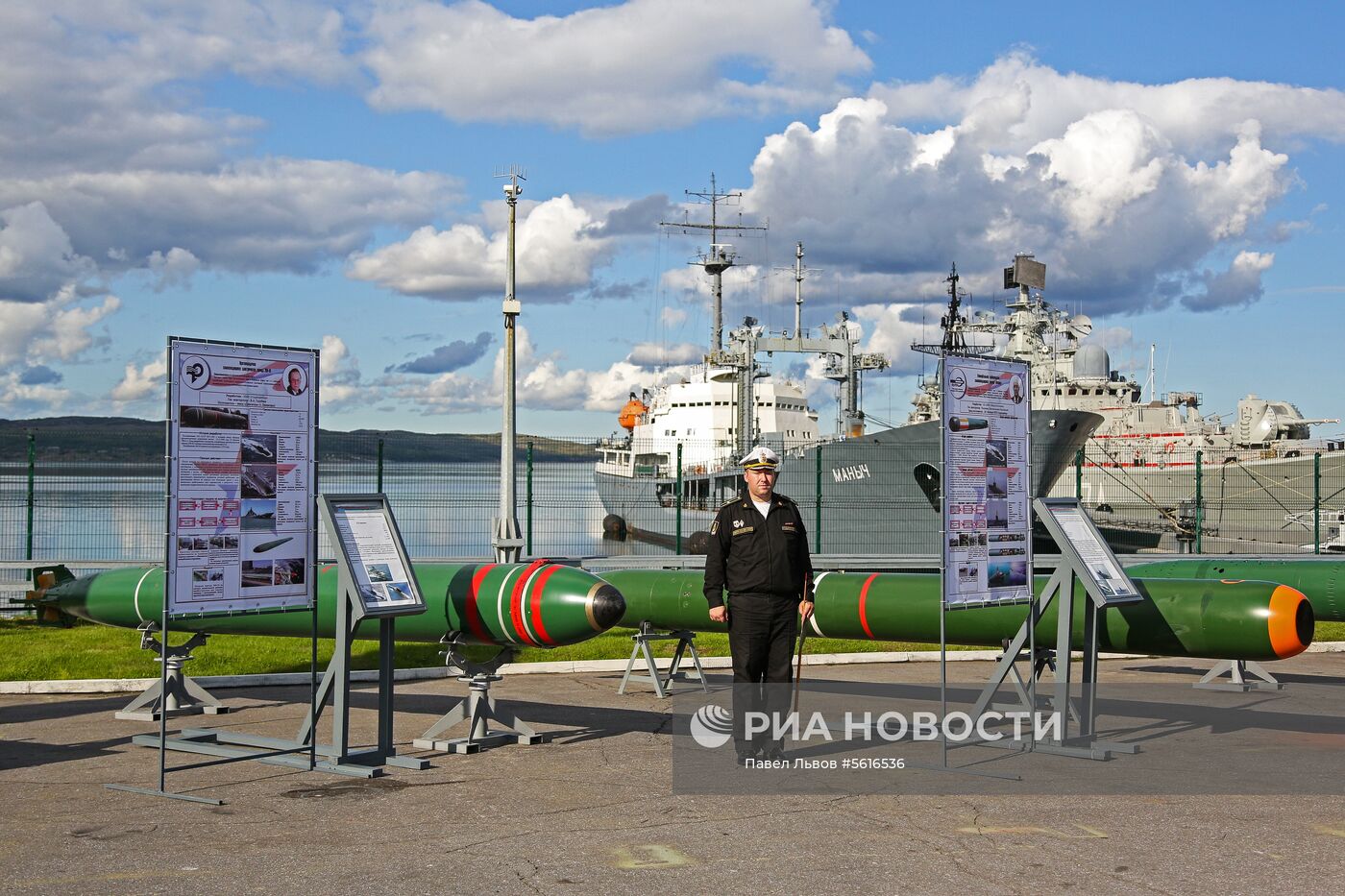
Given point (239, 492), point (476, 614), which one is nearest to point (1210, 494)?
point (476, 614)

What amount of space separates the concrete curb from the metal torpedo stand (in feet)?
8.21

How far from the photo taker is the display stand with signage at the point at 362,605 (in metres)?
8.81

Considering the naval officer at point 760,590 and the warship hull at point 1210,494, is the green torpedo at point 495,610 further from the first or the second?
the warship hull at point 1210,494

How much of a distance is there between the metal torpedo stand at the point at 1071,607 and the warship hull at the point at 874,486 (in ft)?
46.7

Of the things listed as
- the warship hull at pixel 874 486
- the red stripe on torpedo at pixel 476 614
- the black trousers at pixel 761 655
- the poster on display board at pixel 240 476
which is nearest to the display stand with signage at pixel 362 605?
the poster on display board at pixel 240 476

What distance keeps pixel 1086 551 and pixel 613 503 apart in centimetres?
3359

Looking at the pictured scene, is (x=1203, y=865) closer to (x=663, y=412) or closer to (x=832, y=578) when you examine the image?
(x=832, y=578)

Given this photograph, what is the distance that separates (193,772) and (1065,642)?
6.18m

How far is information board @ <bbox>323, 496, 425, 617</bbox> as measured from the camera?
893 centimetres

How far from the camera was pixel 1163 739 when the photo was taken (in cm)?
998

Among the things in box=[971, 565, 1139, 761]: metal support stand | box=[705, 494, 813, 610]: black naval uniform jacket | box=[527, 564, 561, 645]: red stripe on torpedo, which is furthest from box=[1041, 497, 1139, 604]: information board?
box=[527, 564, 561, 645]: red stripe on torpedo

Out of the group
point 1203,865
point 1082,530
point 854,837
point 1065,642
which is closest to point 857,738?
point 1065,642

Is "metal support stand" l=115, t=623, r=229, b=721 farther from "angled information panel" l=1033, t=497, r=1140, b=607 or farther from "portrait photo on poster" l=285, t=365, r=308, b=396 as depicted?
"angled information panel" l=1033, t=497, r=1140, b=607

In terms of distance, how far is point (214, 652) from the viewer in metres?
14.4
